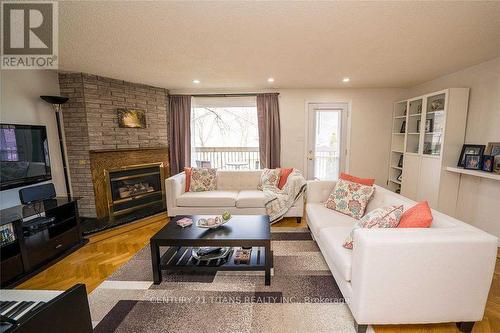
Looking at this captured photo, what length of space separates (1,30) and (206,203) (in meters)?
2.57

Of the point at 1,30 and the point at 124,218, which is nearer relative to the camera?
the point at 1,30

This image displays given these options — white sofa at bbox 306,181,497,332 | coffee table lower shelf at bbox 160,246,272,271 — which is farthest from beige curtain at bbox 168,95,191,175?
white sofa at bbox 306,181,497,332

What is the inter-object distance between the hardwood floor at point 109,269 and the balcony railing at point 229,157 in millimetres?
1775

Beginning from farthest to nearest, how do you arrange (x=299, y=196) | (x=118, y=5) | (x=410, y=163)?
1. (x=410, y=163)
2. (x=299, y=196)
3. (x=118, y=5)

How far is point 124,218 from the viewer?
3389 mm

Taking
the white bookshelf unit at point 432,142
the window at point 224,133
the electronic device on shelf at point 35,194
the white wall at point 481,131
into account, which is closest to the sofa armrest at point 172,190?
the window at point 224,133

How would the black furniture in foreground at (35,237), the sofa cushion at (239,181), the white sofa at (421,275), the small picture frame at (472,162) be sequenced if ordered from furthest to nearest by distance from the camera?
1. the sofa cushion at (239,181)
2. the small picture frame at (472,162)
3. the black furniture in foreground at (35,237)
4. the white sofa at (421,275)

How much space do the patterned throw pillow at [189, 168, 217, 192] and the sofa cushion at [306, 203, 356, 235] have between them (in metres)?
1.66

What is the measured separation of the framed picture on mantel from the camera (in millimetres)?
3562

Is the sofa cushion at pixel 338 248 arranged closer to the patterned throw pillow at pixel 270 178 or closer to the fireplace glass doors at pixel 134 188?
the patterned throw pillow at pixel 270 178

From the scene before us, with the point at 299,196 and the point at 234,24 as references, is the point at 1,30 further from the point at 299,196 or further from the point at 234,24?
the point at 299,196

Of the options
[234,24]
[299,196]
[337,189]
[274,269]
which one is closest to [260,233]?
[274,269]

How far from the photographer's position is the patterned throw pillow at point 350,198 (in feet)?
7.64
